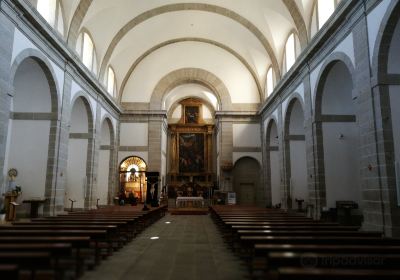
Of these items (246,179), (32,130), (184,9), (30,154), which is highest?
(184,9)

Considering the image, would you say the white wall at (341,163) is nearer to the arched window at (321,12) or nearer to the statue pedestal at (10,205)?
the arched window at (321,12)

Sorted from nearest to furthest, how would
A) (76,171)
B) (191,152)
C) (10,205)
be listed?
1. (10,205)
2. (76,171)
3. (191,152)

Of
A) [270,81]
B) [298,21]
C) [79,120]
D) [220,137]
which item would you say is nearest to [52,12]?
[79,120]

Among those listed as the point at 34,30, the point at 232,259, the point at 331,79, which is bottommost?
the point at 232,259

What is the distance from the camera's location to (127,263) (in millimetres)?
5996

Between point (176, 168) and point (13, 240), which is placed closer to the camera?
point (13, 240)

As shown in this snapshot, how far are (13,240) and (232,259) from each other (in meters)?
3.94

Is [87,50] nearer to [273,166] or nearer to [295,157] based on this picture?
[295,157]

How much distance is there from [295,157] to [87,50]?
1213 centimetres

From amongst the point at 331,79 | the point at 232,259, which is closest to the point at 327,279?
the point at 232,259

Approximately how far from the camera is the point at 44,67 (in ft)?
39.3

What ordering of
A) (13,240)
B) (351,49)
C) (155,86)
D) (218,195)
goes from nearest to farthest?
(13,240) < (351,49) < (218,195) < (155,86)

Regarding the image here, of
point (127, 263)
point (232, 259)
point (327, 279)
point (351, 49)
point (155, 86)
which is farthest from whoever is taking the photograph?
point (155, 86)

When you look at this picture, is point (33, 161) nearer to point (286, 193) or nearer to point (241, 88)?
point (286, 193)
